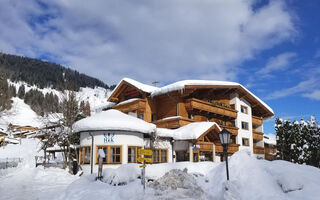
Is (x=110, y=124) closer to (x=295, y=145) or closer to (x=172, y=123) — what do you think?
(x=172, y=123)

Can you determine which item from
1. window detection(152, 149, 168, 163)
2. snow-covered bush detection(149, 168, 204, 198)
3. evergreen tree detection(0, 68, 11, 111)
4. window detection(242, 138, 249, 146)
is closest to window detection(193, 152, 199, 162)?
window detection(152, 149, 168, 163)

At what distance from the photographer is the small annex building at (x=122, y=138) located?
20672 mm

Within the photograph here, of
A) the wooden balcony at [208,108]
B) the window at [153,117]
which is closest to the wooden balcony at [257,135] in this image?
the wooden balcony at [208,108]

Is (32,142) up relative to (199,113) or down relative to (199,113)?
down

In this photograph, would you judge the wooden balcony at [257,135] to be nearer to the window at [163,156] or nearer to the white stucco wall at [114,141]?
the window at [163,156]

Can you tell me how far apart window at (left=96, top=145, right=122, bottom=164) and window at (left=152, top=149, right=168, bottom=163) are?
3.96 meters

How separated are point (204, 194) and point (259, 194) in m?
2.61

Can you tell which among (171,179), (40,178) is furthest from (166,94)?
(171,179)

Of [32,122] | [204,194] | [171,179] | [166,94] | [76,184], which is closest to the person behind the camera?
[204,194]

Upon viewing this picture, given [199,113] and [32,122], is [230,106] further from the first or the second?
[32,122]

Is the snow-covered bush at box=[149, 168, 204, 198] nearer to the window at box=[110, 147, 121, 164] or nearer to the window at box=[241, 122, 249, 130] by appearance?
the window at box=[110, 147, 121, 164]

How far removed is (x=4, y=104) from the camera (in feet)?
95.7

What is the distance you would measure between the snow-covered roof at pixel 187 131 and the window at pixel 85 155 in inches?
234

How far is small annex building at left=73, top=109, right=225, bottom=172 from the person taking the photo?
67.8ft
